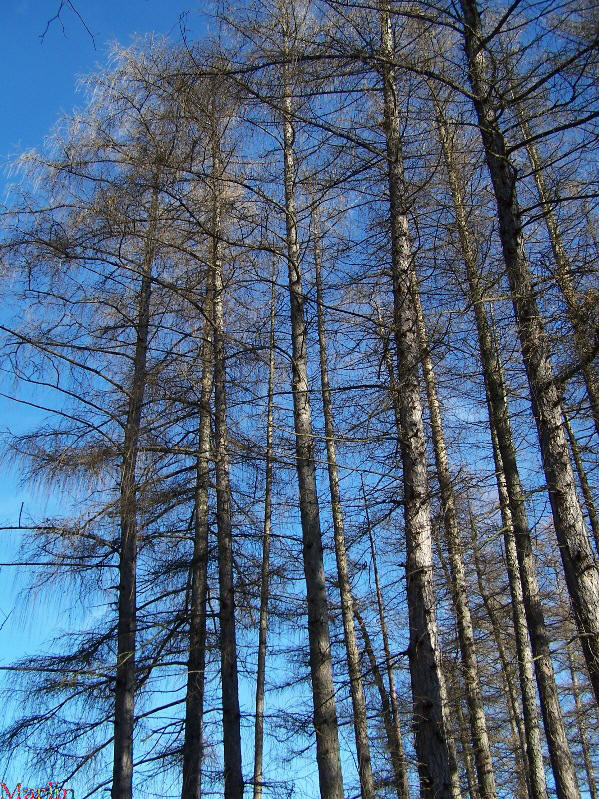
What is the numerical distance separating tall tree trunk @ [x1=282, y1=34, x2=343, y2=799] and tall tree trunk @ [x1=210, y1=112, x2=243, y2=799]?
2.51 feet

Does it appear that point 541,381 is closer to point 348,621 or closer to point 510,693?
point 348,621

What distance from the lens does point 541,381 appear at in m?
4.86

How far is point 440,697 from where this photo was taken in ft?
14.9

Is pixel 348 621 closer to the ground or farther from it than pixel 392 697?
farther from it

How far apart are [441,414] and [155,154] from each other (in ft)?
15.1

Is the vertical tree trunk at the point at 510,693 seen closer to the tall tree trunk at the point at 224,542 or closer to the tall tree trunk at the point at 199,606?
the tall tree trunk at the point at 224,542

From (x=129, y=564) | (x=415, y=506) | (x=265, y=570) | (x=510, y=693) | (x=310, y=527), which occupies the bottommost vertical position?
(x=415, y=506)

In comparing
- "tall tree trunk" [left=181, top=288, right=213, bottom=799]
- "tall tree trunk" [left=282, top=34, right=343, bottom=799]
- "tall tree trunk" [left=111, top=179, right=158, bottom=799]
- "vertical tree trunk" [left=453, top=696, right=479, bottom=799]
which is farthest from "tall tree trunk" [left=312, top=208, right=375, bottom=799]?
"tall tree trunk" [left=111, top=179, right=158, bottom=799]

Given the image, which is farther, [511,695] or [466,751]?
[511,695]

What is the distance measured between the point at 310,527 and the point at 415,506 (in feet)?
4.37

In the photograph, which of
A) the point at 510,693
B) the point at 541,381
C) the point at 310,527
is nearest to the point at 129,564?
the point at 310,527

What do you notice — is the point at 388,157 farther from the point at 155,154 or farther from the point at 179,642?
the point at 179,642

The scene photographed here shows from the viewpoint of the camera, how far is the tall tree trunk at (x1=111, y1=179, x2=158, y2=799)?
6.51 m

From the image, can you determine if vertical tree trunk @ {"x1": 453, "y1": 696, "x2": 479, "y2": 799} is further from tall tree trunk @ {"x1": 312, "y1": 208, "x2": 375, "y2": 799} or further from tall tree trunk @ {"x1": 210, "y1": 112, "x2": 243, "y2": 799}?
tall tree trunk @ {"x1": 210, "y1": 112, "x2": 243, "y2": 799}
